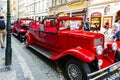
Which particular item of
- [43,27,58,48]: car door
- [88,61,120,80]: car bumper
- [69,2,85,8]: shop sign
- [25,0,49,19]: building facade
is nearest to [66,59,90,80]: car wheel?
[88,61,120,80]: car bumper

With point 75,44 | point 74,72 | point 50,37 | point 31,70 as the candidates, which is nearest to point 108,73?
point 74,72

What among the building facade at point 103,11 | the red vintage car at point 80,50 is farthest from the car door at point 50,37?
the building facade at point 103,11

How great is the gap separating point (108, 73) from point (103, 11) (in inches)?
633

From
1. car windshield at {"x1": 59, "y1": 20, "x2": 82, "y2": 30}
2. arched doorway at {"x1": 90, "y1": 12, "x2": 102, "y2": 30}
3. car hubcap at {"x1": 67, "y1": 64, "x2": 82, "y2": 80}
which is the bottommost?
car hubcap at {"x1": 67, "y1": 64, "x2": 82, "y2": 80}

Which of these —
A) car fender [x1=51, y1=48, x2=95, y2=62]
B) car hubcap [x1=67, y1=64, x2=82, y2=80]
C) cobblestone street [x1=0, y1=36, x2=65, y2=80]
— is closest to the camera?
car fender [x1=51, y1=48, x2=95, y2=62]

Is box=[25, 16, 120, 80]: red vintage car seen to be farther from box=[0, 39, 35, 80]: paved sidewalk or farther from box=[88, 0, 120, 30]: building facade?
box=[88, 0, 120, 30]: building facade

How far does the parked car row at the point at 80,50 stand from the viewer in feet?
15.8

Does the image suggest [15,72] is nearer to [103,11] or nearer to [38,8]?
[103,11]

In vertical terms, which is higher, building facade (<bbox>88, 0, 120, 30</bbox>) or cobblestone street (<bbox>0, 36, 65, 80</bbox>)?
building facade (<bbox>88, 0, 120, 30</bbox>)

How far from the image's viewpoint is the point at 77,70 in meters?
5.07

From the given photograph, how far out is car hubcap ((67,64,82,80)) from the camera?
5013 mm

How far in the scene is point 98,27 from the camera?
66.7 ft

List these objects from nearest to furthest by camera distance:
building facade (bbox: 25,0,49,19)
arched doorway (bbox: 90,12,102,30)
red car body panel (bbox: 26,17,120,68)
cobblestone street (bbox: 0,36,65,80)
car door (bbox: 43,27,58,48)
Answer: red car body panel (bbox: 26,17,120,68)
cobblestone street (bbox: 0,36,65,80)
car door (bbox: 43,27,58,48)
arched doorway (bbox: 90,12,102,30)
building facade (bbox: 25,0,49,19)

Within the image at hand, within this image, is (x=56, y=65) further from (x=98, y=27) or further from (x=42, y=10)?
(x=42, y=10)
